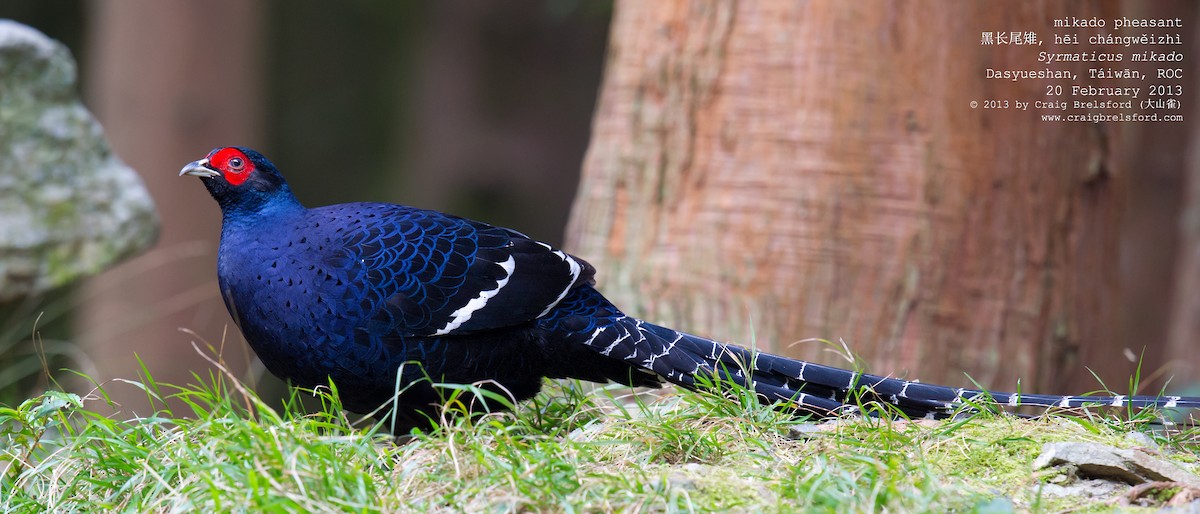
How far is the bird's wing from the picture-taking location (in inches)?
113

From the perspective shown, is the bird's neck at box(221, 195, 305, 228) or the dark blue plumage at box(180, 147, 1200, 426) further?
the bird's neck at box(221, 195, 305, 228)

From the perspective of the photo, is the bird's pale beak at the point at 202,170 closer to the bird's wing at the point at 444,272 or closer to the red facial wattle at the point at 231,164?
the red facial wattle at the point at 231,164

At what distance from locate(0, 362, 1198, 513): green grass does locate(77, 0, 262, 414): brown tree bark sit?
397 cm

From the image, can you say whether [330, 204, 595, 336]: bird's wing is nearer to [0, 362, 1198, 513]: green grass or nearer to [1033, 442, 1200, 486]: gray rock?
[0, 362, 1198, 513]: green grass

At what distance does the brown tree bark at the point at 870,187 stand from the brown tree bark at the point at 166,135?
12.2 ft

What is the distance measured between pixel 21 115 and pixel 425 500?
3.09m

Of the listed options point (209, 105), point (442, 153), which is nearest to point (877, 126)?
point (209, 105)

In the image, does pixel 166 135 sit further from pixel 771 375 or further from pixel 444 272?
pixel 771 375

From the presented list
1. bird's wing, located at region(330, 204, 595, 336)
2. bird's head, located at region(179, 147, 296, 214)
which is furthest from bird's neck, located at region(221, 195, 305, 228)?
bird's wing, located at region(330, 204, 595, 336)

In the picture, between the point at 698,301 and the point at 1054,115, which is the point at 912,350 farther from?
the point at 1054,115

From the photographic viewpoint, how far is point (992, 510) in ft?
6.21

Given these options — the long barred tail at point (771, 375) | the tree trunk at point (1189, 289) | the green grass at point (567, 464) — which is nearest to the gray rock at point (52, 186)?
the green grass at point (567, 464)

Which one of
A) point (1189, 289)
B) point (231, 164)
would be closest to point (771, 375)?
point (231, 164)

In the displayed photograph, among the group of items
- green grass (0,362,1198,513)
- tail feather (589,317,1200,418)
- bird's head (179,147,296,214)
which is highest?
bird's head (179,147,296,214)
